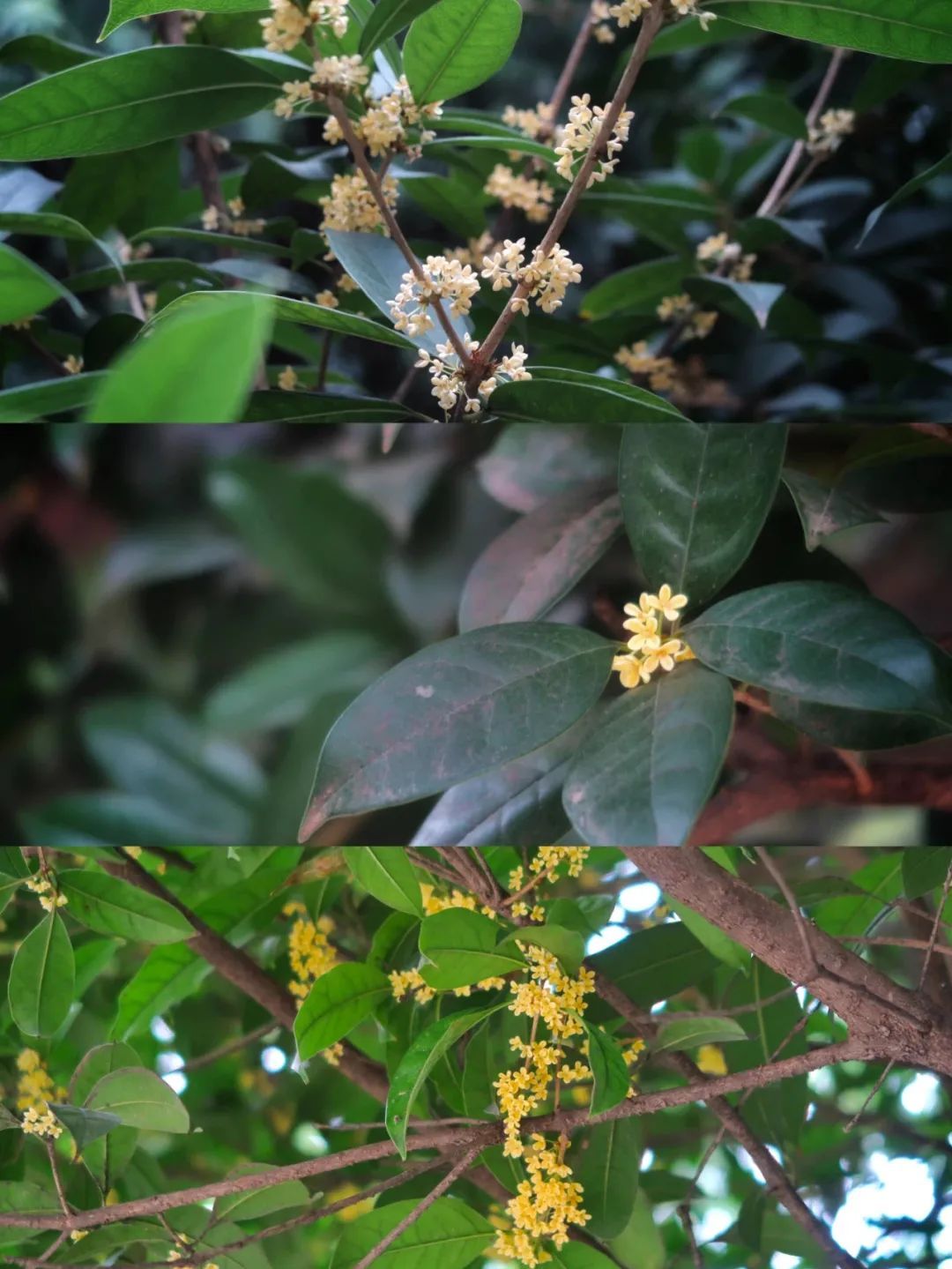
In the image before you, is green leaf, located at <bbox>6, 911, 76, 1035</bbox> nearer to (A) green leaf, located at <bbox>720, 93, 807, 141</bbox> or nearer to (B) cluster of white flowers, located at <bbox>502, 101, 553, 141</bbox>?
(B) cluster of white flowers, located at <bbox>502, 101, 553, 141</bbox>

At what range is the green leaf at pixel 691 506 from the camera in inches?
15.5

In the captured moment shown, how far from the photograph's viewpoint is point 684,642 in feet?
1.28

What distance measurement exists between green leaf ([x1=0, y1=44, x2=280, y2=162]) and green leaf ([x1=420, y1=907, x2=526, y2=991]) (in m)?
0.39

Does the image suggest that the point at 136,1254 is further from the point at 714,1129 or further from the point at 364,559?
the point at 364,559

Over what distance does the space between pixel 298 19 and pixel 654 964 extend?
52 cm

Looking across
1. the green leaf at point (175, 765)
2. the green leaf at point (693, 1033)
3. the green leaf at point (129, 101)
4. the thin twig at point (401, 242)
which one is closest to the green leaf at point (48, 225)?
the green leaf at point (129, 101)

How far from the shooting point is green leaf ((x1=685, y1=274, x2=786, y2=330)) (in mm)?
701

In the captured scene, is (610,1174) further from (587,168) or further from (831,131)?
(831,131)

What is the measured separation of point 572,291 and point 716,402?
0.49 ft

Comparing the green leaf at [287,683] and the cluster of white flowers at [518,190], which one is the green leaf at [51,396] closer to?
the green leaf at [287,683]

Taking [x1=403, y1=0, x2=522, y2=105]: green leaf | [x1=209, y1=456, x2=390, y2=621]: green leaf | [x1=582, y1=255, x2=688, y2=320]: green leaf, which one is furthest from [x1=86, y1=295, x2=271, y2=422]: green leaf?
[x1=582, y1=255, x2=688, y2=320]: green leaf

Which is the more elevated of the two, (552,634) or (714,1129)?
(552,634)

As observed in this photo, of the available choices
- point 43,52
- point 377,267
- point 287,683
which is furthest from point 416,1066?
point 43,52

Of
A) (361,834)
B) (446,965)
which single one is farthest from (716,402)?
(361,834)
